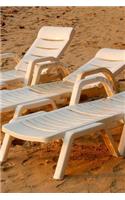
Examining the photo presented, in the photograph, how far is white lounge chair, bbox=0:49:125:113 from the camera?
5461mm

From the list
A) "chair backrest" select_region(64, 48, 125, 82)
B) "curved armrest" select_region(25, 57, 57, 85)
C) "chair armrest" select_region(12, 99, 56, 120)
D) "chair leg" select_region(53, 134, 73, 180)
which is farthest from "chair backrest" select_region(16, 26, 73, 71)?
"chair leg" select_region(53, 134, 73, 180)

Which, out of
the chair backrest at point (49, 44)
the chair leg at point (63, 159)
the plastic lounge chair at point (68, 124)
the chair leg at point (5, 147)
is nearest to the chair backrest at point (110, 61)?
the chair backrest at point (49, 44)

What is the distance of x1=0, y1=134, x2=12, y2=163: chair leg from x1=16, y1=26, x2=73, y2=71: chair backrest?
2425 mm

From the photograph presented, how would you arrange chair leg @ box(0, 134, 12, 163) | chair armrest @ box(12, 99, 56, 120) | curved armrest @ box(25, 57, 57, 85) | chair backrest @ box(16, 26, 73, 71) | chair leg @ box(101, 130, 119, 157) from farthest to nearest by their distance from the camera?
chair backrest @ box(16, 26, 73, 71)
curved armrest @ box(25, 57, 57, 85)
chair armrest @ box(12, 99, 56, 120)
chair leg @ box(0, 134, 12, 163)
chair leg @ box(101, 130, 119, 157)

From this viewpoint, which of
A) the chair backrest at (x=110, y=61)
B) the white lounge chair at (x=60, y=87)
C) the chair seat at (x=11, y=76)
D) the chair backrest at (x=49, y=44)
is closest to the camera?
the white lounge chair at (x=60, y=87)

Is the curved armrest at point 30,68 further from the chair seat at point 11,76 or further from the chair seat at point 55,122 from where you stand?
the chair seat at point 55,122

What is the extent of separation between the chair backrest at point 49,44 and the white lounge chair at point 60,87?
2.09 ft

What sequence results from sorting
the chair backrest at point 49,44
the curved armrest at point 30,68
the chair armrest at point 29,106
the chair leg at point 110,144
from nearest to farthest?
the chair leg at point 110,144, the chair armrest at point 29,106, the curved armrest at point 30,68, the chair backrest at point 49,44

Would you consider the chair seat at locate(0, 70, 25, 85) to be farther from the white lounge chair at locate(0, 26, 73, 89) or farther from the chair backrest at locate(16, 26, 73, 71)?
the chair backrest at locate(16, 26, 73, 71)

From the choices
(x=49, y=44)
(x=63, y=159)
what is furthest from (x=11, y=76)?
(x=63, y=159)

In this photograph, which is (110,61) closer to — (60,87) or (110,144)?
(60,87)

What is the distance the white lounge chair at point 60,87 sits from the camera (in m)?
5.46

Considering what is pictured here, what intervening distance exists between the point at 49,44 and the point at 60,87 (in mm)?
1466
